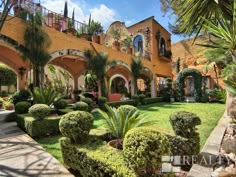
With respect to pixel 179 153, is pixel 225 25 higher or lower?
higher

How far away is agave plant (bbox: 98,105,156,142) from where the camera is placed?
4.84 metres

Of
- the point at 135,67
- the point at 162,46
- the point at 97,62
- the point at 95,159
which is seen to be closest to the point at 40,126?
the point at 95,159

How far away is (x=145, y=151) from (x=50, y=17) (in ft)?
40.7

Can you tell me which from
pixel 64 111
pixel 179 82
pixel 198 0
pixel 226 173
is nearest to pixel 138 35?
pixel 179 82

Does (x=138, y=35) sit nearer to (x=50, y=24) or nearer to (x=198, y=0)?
(x=50, y=24)

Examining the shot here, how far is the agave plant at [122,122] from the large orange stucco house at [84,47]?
25.9ft

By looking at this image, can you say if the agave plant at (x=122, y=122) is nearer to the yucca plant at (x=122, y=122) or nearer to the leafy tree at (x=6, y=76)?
the yucca plant at (x=122, y=122)

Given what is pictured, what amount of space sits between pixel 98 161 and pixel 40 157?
2440 mm

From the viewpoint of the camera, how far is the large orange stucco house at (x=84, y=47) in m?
11.1

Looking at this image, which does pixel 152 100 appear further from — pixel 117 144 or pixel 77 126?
pixel 77 126

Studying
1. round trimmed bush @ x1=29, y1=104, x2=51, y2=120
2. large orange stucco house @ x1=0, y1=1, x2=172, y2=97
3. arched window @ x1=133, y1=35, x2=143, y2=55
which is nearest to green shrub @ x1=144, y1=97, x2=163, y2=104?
large orange stucco house @ x1=0, y1=1, x2=172, y2=97

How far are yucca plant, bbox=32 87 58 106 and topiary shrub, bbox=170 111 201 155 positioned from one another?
714cm

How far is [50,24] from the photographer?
43.6ft

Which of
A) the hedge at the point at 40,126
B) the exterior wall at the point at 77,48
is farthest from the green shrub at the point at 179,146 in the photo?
the exterior wall at the point at 77,48
